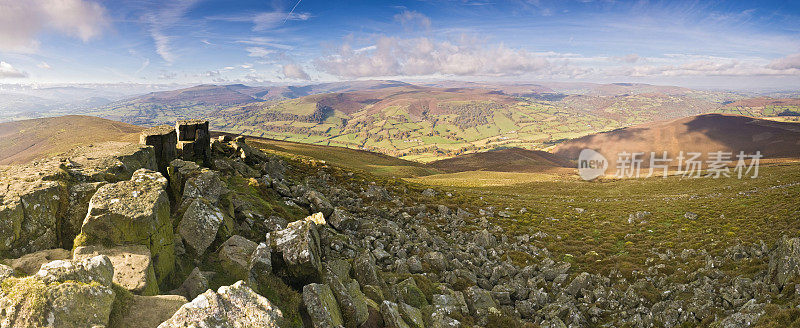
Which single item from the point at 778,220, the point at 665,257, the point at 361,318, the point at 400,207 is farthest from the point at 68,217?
the point at 778,220

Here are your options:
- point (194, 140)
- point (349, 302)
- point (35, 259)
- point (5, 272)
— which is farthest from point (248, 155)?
point (349, 302)

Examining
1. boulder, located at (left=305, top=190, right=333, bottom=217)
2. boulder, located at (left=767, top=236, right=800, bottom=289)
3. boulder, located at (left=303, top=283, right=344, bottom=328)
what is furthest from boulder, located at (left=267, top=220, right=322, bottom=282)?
boulder, located at (left=767, top=236, right=800, bottom=289)

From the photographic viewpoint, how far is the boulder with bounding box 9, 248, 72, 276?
28.6 ft

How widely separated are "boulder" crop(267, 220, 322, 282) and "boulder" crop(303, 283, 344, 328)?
1086mm

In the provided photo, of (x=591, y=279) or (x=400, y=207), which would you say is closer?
(x=591, y=279)

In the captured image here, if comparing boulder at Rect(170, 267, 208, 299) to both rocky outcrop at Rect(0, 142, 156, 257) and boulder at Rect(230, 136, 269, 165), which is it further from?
boulder at Rect(230, 136, 269, 165)

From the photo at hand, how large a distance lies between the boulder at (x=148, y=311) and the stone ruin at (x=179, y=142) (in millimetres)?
18193

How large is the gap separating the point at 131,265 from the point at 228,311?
442 centimetres

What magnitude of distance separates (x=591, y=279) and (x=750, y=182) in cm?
7923

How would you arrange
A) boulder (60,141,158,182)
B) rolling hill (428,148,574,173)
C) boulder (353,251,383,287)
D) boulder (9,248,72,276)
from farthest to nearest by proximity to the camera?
rolling hill (428,148,574,173) < boulder (353,251,383,287) < boulder (60,141,158,182) < boulder (9,248,72,276)

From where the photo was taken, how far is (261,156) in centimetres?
3881

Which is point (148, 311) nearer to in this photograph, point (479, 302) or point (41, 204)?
point (41, 204)

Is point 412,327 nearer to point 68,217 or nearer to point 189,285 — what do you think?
point 189,285

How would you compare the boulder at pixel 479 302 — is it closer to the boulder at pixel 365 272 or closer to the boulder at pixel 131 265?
the boulder at pixel 365 272
